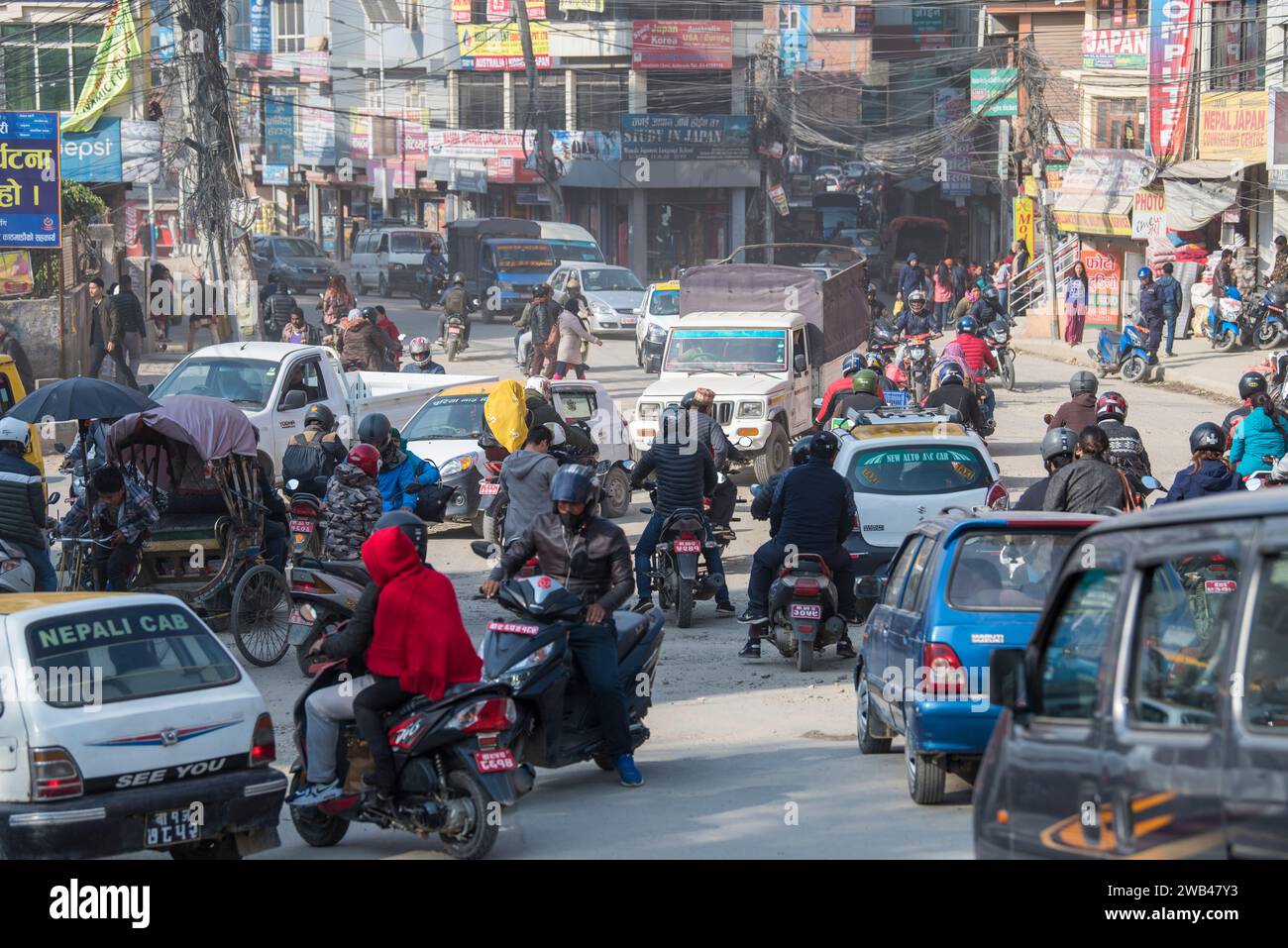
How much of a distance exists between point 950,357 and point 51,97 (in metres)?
28.4

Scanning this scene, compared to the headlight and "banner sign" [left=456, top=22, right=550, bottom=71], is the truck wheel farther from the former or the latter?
"banner sign" [left=456, top=22, right=550, bottom=71]

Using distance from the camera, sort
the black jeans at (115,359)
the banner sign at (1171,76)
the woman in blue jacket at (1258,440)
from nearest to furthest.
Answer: the woman in blue jacket at (1258,440) → the black jeans at (115,359) → the banner sign at (1171,76)

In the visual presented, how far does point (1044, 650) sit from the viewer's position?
5.00 meters

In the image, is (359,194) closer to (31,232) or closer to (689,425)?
(31,232)

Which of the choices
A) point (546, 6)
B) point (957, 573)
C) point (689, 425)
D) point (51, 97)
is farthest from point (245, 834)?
point (546, 6)

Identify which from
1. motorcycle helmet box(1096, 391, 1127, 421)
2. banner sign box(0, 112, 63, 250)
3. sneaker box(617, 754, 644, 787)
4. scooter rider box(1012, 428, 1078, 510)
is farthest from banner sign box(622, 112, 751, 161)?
sneaker box(617, 754, 644, 787)

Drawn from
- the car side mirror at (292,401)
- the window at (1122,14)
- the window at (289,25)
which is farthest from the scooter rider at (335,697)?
the window at (289,25)

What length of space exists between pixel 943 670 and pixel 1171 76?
3399cm

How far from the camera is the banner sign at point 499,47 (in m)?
63.6

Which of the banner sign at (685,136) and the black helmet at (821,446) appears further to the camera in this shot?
the banner sign at (685,136)

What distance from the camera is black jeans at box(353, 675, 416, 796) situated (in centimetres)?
743

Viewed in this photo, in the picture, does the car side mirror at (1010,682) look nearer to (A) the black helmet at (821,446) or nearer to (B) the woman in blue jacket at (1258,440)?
(A) the black helmet at (821,446)

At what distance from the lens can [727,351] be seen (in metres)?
22.1

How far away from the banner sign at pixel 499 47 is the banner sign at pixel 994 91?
16772mm
